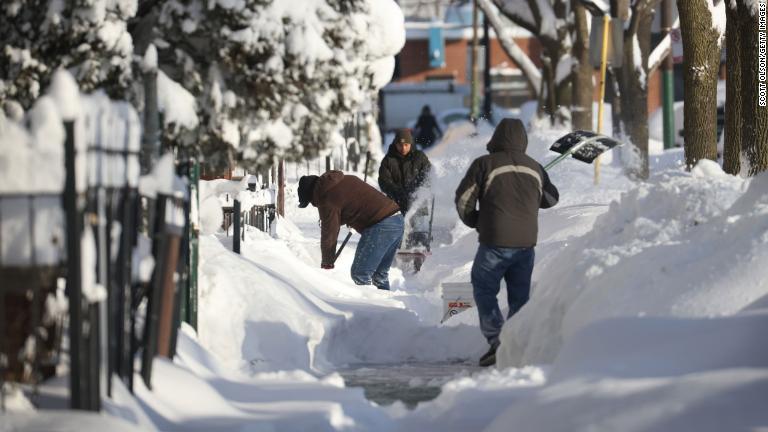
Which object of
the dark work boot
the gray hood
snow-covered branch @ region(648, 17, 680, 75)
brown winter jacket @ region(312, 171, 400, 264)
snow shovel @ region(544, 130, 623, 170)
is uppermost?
snow-covered branch @ region(648, 17, 680, 75)

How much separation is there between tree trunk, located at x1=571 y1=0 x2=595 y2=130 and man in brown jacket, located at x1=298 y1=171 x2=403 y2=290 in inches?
566

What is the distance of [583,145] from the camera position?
16203mm

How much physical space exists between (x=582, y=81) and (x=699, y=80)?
11.7 metres

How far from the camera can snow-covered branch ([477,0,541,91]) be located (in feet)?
102

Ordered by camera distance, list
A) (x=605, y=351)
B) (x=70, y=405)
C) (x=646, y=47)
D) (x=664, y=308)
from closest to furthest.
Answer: (x=70, y=405) < (x=605, y=351) < (x=664, y=308) < (x=646, y=47)

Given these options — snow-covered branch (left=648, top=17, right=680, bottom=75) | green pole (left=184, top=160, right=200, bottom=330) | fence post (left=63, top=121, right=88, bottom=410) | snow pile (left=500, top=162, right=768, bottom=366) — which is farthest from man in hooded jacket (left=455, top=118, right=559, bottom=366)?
snow-covered branch (left=648, top=17, right=680, bottom=75)

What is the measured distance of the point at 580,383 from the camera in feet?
21.9

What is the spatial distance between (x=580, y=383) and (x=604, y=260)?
229 cm

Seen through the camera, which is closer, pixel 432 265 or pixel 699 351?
pixel 699 351

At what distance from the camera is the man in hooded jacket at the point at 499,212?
33.4 ft

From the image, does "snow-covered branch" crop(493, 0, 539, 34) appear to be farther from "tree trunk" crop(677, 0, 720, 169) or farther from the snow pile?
the snow pile

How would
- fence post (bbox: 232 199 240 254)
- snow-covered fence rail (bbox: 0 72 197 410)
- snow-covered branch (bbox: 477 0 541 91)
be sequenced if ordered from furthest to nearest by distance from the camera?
1. snow-covered branch (bbox: 477 0 541 91)
2. fence post (bbox: 232 199 240 254)
3. snow-covered fence rail (bbox: 0 72 197 410)

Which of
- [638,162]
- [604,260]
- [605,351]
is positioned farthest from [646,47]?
[605,351]

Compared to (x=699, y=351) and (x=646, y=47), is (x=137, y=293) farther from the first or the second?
(x=646, y=47)
